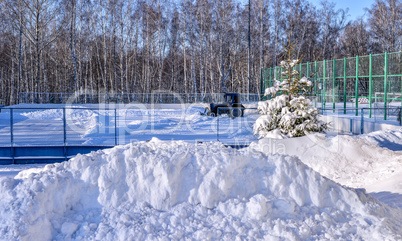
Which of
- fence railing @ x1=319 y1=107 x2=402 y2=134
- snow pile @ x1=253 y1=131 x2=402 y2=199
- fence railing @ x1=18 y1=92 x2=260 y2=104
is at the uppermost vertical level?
fence railing @ x1=18 y1=92 x2=260 y2=104

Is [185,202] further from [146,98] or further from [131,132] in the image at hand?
[146,98]

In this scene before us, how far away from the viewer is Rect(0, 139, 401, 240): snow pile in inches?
161

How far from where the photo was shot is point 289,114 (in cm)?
1166

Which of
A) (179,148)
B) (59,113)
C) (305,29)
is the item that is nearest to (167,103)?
(59,113)

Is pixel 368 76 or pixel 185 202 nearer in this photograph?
pixel 185 202

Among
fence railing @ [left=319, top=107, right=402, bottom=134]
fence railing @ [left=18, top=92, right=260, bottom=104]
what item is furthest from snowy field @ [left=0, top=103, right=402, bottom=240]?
fence railing @ [left=18, top=92, right=260, bottom=104]

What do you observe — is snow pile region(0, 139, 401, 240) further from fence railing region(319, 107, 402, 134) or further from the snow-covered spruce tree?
fence railing region(319, 107, 402, 134)

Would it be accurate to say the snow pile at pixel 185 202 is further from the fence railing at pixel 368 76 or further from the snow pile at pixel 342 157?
the fence railing at pixel 368 76

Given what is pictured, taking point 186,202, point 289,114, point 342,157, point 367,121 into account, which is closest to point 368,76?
point 367,121

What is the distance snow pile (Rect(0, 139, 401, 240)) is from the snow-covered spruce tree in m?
6.50

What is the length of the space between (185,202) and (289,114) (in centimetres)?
780

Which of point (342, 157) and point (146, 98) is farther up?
point (146, 98)

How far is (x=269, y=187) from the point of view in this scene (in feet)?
15.7

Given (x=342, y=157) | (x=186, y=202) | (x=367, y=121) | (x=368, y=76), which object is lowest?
(x=342, y=157)
